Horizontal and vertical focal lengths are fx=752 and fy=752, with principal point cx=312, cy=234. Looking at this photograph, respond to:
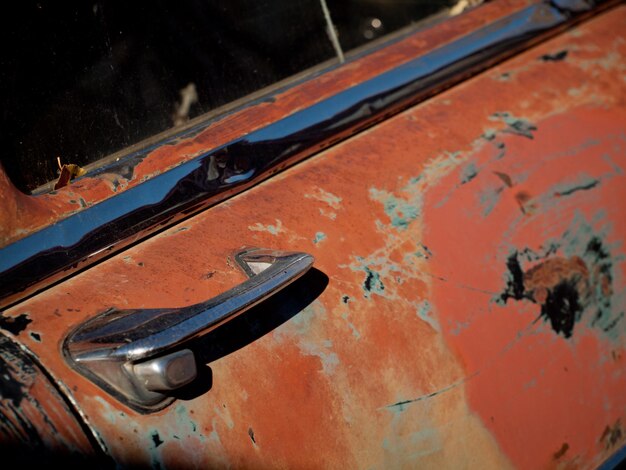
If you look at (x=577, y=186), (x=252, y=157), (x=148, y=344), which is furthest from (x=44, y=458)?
(x=577, y=186)

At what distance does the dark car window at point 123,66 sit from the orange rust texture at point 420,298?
0.21 m

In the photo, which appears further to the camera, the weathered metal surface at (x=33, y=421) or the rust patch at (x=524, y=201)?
the rust patch at (x=524, y=201)

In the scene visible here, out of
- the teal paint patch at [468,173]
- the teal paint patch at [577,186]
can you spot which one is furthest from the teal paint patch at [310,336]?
the teal paint patch at [577,186]

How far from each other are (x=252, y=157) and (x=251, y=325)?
12.0 inches

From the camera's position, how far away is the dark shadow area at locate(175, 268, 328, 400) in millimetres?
879

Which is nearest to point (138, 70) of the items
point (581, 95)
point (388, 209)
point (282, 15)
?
point (282, 15)

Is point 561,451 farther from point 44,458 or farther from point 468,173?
point 44,458

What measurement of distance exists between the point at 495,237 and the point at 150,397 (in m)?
0.61

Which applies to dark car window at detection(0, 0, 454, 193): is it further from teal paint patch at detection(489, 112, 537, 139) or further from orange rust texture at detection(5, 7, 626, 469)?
teal paint patch at detection(489, 112, 537, 139)

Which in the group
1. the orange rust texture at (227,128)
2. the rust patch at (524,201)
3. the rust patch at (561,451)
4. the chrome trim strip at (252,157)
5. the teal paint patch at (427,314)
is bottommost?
the rust patch at (561,451)

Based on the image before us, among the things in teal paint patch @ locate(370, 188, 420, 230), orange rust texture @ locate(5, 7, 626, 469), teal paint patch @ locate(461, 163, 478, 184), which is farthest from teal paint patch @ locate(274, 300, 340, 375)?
teal paint patch @ locate(461, 163, 478, 184)

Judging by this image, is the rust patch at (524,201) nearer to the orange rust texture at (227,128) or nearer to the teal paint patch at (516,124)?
the teal paint patch at (516,124)

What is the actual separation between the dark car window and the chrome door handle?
329 mm

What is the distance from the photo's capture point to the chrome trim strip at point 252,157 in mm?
938
